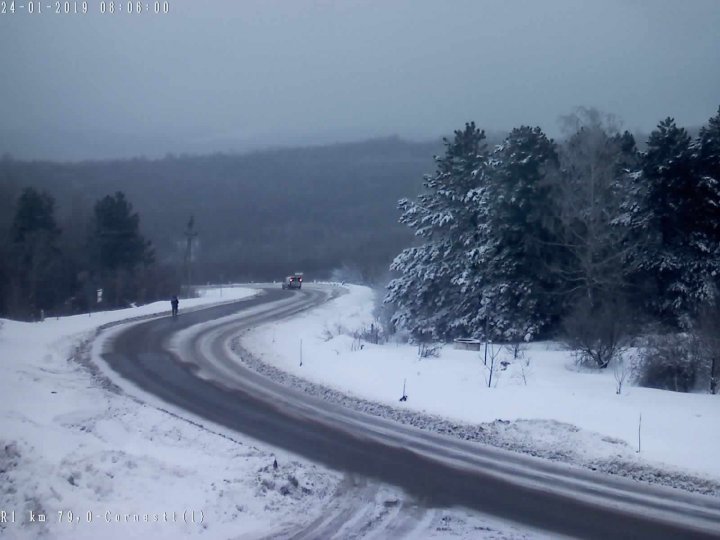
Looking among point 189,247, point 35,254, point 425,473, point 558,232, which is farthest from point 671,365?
point 189,247

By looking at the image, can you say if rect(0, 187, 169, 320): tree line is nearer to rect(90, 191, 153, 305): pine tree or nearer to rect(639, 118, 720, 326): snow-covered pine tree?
rect(90, 191, 153, 305): pine tree

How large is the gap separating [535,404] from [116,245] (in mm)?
55005

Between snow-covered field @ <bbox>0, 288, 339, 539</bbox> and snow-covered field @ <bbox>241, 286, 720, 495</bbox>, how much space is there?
459 cm

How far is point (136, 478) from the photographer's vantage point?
956 cm

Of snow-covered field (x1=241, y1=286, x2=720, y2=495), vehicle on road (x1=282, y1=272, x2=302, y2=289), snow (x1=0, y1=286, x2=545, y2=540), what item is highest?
snow (x1=0, y1=286, x2=545, y2=540)

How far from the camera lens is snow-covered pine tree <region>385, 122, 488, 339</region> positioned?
1518 inches

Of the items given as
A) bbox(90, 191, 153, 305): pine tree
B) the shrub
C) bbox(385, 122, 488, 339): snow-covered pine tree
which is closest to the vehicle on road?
bbox(90, 191, 153, 305): pine tree

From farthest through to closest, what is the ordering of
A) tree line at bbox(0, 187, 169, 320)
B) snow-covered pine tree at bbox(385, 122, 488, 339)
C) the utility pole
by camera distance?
the utility pole
tree line at bbox(0, 187, 169, 320)
snow-covered pine tree at bbox(385, 122, 488, 339)

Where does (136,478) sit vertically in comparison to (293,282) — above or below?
above

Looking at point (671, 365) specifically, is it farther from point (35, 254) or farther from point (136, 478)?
point (35, 254)

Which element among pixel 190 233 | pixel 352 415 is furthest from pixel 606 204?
pixel 190 233

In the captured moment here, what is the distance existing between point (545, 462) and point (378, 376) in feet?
30.8

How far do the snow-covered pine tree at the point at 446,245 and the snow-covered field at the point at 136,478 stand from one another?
2495 centimetres

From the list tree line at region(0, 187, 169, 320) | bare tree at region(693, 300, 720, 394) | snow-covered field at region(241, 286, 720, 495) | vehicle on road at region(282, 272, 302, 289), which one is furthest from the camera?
vehicle on road at region(282, 272, 302, 289)
